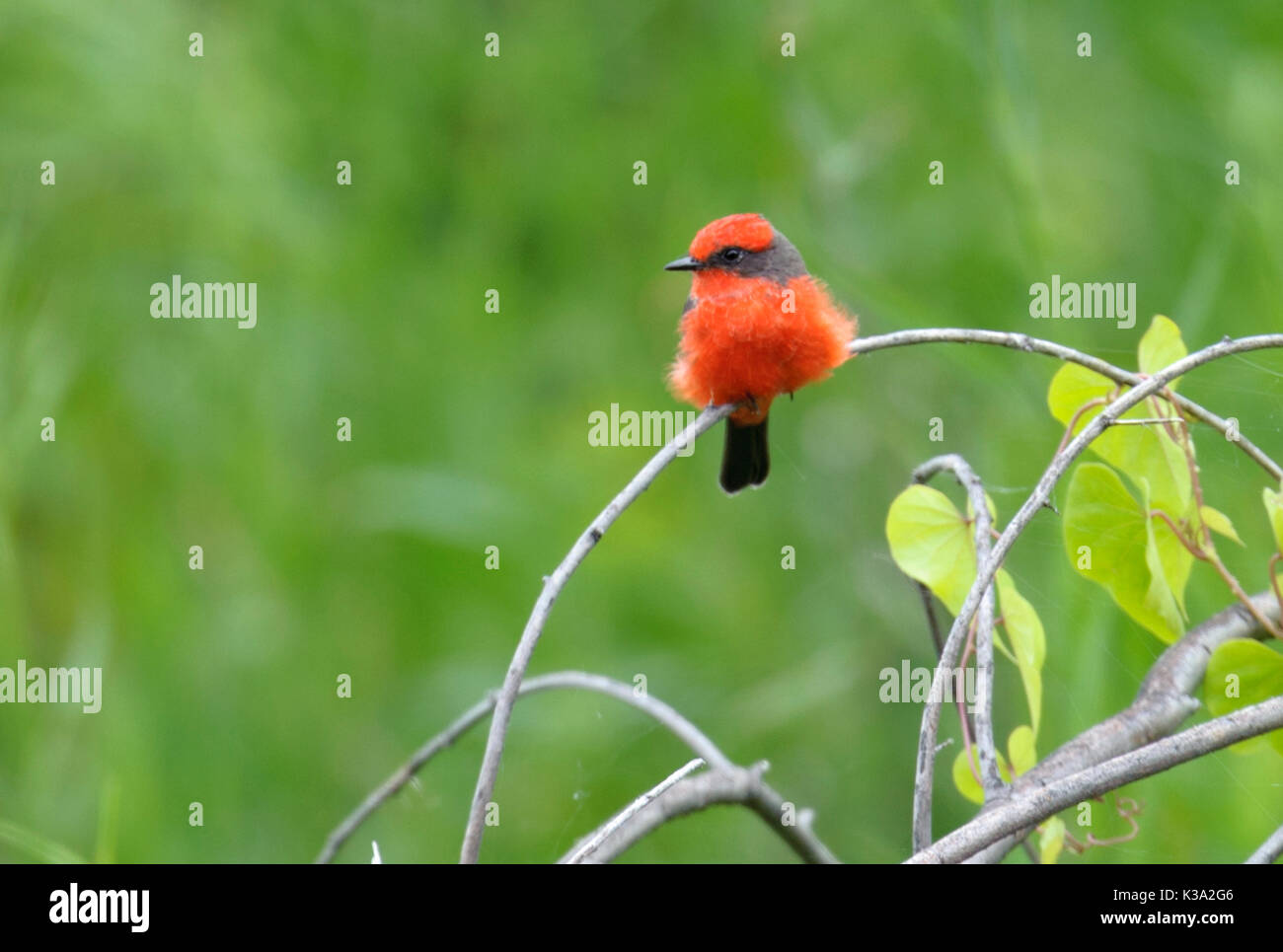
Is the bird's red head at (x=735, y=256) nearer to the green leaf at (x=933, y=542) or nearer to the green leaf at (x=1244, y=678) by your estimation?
the green leaf at (x=933, y=542)

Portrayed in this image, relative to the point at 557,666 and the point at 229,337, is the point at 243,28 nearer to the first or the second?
the point at 229,337

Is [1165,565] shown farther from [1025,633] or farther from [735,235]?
[735,235]

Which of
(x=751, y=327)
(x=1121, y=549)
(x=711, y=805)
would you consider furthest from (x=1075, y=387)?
(x=751, y=327)

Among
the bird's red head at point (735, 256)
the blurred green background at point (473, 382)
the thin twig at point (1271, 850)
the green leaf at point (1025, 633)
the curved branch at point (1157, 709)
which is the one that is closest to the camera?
the thin twig at point (1271, 850)

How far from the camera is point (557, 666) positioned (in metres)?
4.77

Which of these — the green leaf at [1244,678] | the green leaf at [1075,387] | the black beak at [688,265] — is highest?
the black beak at [688,265]

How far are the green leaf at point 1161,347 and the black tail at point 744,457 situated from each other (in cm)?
190

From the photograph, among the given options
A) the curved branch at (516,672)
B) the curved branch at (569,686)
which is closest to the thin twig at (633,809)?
the curved branch at (516,672)

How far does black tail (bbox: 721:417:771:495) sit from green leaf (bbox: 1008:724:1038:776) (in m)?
1.96

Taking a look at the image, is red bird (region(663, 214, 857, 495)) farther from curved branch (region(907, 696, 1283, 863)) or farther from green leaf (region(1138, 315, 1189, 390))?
curved branch (region(907, 696, 1283, 863))

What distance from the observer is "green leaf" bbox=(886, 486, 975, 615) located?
204cm

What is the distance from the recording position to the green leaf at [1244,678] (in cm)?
191

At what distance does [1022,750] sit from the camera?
6.64 ft

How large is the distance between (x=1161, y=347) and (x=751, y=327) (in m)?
1.36
